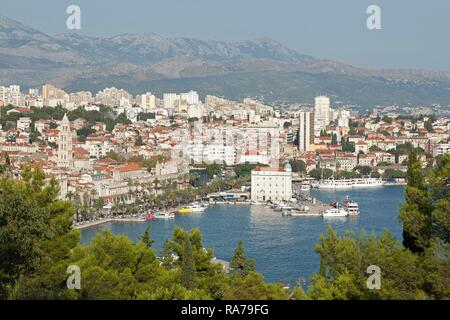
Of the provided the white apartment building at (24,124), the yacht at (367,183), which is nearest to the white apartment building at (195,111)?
the white apartment building at (24,124)

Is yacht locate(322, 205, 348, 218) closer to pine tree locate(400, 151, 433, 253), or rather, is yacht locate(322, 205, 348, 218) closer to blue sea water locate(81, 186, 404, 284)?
blue sea water locate(81, 186, 404, 284)

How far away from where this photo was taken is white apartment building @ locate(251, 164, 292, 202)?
47.2 feet

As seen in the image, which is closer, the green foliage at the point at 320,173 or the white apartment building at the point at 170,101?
the green foliage at the point at 320,173

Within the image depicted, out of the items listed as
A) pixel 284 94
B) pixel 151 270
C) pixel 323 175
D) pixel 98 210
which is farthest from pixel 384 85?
pixel 151 270

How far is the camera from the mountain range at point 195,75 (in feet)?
154

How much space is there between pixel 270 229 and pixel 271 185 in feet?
12.8

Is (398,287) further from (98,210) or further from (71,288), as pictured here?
(98,210)

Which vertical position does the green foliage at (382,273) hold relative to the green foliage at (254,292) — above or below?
above

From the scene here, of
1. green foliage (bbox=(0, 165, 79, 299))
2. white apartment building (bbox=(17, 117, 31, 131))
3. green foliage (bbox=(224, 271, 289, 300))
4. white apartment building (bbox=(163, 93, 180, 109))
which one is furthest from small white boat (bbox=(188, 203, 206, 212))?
white apartment building (bbox=(163, 93, 180, 109))

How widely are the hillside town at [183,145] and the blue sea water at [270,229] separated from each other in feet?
4.03

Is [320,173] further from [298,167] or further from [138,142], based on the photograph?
[138,142]

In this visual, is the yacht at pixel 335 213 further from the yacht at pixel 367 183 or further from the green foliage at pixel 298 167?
the green foliage at pixel 298 167

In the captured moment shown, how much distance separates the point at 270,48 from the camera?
80.9m

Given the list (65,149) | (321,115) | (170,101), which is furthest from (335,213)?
(170,101)
